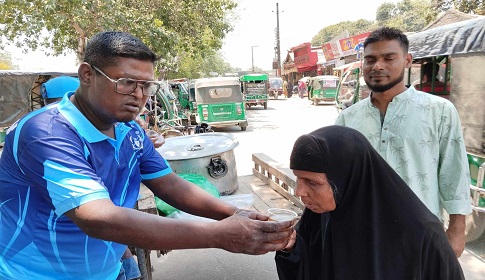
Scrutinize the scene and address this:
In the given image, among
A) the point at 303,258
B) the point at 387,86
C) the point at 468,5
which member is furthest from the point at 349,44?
the point at 303,258

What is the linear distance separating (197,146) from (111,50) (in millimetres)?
3421

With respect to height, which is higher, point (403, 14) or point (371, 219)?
point (403, 14)

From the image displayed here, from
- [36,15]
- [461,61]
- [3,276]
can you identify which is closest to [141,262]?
[3,276]

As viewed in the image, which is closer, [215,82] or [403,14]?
[215,82]

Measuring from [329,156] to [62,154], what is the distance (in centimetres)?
94

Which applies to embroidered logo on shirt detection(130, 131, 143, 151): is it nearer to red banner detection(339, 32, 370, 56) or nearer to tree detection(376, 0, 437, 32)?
red banner detection(339, 32, 370, 56)

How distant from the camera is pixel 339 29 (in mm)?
A: 73562

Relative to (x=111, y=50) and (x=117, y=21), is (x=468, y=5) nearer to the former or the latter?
(x=117, y=21)

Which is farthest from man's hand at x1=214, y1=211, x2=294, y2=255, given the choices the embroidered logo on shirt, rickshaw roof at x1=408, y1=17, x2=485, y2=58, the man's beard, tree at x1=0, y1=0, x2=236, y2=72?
tree at x1=0, y1=0, x2=236, y2=72

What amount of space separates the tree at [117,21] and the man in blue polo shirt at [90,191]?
806 centimetres

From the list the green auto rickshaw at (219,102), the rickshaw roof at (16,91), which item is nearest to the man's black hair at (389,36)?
the rickshaw roof at (16,91)

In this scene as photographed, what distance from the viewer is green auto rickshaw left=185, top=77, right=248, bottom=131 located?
43.3 feet

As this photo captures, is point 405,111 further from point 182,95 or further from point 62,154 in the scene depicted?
point 182,95

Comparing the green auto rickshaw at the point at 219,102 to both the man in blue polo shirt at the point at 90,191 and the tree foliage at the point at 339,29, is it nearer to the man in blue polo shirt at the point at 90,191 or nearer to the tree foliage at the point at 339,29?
the man in blue polo shirt at the point at 90,191
